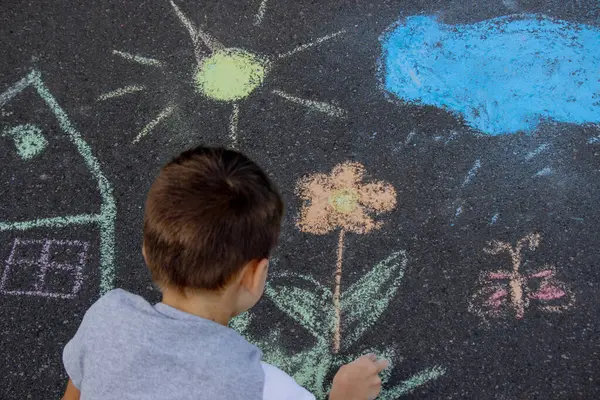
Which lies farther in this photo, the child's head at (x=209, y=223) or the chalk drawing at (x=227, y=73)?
the chalk drawing at (x=227, y=73)

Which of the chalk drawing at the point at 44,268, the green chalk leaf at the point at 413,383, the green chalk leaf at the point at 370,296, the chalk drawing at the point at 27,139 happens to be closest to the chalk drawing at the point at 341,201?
the green chalk leaf at the point at 370,296

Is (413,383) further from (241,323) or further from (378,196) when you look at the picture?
(378,196)

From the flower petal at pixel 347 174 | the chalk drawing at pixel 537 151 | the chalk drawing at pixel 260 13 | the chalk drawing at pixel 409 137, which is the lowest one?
the flower petal at pixel 347 174

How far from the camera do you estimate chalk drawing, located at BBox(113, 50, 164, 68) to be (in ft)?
9.08

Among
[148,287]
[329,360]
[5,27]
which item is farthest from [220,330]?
[5,27]

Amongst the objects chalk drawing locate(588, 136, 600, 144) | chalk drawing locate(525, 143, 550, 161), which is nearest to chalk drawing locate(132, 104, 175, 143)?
chalk drawing locate(525, 143, 550, 161)

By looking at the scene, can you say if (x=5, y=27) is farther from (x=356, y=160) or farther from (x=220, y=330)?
(x=220, y=330)

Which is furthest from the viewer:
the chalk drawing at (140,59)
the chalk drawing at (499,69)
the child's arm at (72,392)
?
the chalk drawing at (140,59)

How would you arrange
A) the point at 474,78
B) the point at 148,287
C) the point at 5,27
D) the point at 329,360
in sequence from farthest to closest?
the point at 5,27 < the point at 474,78 < the point at 148,287 < the point at 329,360

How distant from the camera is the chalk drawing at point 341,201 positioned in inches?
90.3

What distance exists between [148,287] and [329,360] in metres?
0.74

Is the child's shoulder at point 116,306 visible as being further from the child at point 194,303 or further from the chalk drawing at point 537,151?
the chalk drawing at point 537,151

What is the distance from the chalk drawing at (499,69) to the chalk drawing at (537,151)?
99 mm

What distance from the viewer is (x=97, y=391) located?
1.17m
